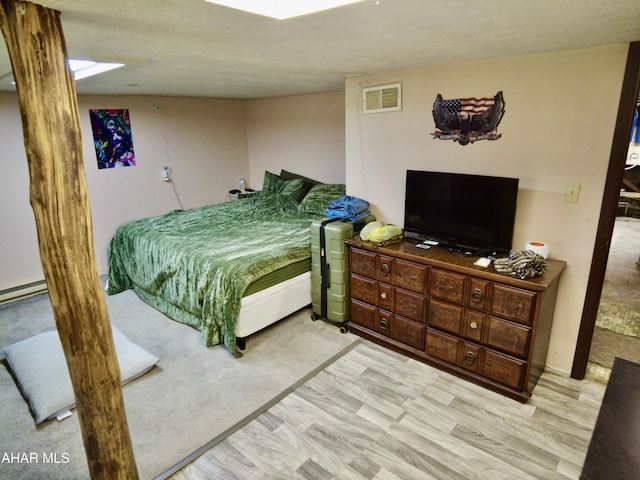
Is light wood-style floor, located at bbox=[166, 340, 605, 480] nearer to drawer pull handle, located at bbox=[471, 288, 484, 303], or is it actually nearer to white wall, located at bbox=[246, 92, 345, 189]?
drawer pull handle, located at bbox=[471, 288, 484, 303]

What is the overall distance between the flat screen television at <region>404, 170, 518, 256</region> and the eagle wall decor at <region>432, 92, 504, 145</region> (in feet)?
0.96

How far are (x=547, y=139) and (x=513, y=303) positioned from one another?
107 cm

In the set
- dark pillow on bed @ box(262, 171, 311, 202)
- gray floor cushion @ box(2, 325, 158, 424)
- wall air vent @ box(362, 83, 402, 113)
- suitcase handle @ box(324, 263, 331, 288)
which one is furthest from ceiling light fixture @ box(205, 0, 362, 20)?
dark pillow on bed @ box(262, 171, 311, 202)

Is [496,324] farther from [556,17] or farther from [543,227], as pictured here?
[556,17]

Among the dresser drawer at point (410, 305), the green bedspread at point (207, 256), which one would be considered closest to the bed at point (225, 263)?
the green bedspread at point (207, 256)

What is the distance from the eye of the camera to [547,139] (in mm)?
2518

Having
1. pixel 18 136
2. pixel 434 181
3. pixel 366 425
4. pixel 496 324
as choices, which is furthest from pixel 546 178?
pixel 18 136

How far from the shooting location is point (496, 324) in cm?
249

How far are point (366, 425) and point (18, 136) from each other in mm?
4348

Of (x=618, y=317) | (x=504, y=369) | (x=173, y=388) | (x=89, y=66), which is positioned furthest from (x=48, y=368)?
(x=618, y=317)

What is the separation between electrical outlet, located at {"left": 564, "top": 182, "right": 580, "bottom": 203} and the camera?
2461 millimetres

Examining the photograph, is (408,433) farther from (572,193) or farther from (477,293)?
(572,193)

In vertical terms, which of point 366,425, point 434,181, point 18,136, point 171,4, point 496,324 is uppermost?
point 171,4

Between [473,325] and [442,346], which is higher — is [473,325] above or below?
above
